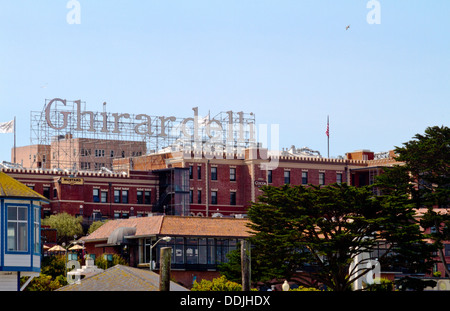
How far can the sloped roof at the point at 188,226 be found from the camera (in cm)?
9956

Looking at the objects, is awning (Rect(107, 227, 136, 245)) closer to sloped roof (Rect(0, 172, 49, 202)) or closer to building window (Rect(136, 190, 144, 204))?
building window (Rect(136, 190, 144, 204))

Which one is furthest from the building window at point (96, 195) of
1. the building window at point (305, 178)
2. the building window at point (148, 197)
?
the building window at point (305, 178)

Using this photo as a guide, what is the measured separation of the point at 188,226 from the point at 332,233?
22625mm

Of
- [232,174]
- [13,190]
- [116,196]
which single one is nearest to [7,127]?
[116,196]

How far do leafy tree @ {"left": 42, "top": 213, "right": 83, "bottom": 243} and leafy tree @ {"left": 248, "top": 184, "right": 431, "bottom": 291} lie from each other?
48.4 meters

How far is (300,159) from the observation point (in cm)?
15150

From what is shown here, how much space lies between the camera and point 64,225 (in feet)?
423

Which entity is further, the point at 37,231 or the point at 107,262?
the point at 107,262

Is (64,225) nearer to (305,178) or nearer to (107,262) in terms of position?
(107,262)

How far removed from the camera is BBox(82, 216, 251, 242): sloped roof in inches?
3920

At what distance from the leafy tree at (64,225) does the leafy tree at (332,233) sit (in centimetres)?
4838
